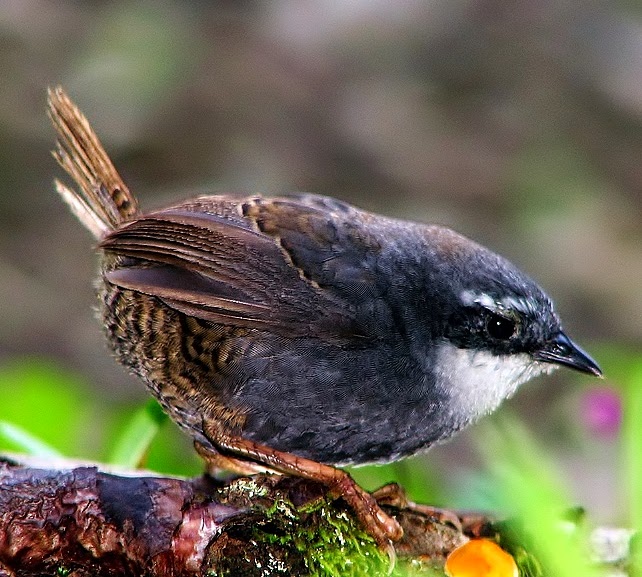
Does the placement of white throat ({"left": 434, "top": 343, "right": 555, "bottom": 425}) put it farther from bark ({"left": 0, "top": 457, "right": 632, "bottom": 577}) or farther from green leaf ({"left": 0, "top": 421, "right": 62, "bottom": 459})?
green leaf ({"left": 0, "top": 421, "right": 62, "bottom": 459})

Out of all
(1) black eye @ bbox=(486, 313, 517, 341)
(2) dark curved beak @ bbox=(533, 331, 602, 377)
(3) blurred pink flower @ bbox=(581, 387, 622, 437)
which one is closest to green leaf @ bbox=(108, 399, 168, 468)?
(1) black eye @ bbox=(486, 313, 517, 341)

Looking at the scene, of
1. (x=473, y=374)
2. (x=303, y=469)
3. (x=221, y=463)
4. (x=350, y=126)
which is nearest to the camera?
(x=303, y=469)

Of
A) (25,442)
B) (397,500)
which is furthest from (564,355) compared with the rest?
(25,442)

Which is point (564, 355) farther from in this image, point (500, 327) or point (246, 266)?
point (246, 266)

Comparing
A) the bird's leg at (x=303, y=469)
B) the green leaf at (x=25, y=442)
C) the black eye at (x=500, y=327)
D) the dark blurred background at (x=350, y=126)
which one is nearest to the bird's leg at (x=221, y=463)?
the bird's leg at (x=303, y=469)

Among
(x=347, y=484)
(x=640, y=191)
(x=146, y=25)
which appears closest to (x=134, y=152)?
(x=146, y=25)

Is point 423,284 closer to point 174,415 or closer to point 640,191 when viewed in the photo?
point 174,415

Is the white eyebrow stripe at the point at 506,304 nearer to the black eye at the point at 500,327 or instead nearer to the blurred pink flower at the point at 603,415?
the black eye at the point at 500,327
